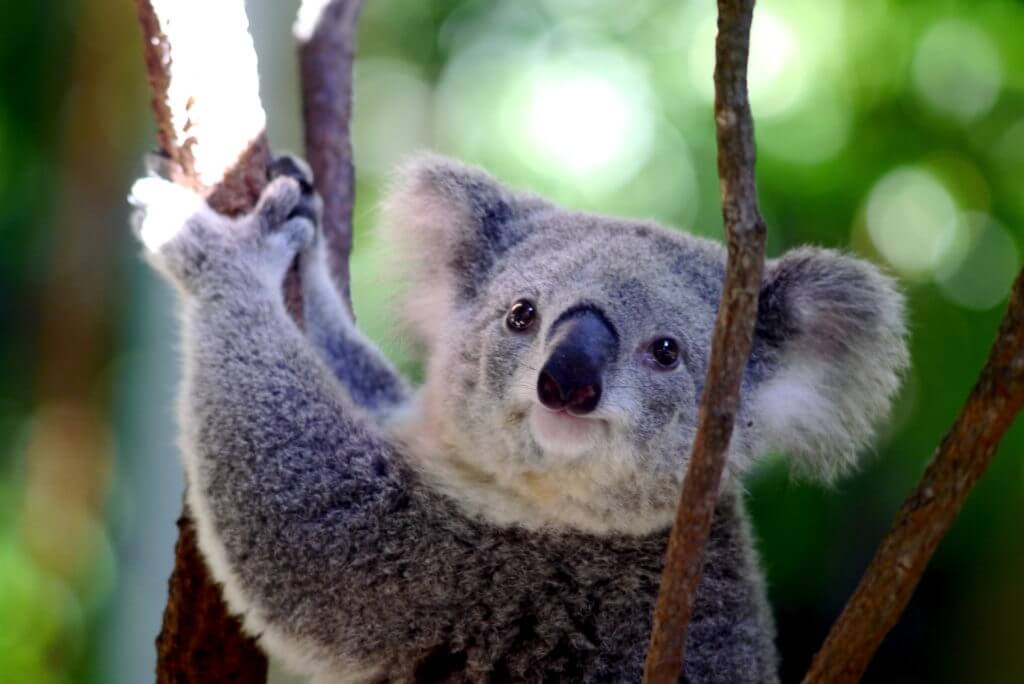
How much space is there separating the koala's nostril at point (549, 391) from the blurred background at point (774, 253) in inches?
138

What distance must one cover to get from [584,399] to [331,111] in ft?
5.94

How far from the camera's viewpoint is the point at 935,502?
169 cm

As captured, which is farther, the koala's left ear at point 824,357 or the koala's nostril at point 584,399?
the koala's left ear at point 824,357

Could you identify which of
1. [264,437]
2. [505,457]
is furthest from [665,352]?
[264,437]

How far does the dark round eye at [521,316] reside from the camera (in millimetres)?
2867

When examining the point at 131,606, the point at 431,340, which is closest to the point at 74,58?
the point at 131,606

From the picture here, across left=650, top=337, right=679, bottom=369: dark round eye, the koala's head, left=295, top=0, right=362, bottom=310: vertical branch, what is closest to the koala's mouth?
the koala's head

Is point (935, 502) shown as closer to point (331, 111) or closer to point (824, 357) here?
point (824, 357)

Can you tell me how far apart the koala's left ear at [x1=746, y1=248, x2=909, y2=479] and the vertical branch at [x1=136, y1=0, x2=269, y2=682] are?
1424 millimetres

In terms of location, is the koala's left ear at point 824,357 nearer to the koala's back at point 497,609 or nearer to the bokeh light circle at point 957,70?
the koala's back at point 497,609

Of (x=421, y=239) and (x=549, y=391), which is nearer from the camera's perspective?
(x=549, y=391)

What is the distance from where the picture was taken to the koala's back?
9.20 ft

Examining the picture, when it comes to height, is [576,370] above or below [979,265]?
below

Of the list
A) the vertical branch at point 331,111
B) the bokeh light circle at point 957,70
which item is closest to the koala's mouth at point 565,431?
the vertical branch at point 331,111
